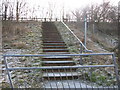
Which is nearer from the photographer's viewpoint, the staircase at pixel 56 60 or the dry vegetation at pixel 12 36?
the staircase at pixel 56 60

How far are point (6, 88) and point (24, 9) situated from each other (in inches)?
657

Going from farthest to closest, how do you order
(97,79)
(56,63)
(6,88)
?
(56,63), (97,79), (6,88)

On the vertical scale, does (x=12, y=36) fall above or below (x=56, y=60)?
above

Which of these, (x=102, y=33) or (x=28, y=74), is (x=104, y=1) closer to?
(x=102, y=33)

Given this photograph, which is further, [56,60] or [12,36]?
[12,36]

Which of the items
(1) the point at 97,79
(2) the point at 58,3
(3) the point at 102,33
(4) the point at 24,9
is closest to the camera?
(1) the point at 97,79

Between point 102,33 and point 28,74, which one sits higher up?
point 102,33

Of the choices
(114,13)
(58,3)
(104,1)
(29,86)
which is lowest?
(29,86)

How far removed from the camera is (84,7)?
17.4 m

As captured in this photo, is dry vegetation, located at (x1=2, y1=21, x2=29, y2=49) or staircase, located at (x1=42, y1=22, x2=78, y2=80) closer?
staircase, located at (x1=42, y1=22, x2=78, y2=80)

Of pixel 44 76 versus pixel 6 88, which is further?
pixel 44 76

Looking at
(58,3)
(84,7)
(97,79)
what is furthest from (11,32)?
(58,3)

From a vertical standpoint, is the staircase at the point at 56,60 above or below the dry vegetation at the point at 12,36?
below

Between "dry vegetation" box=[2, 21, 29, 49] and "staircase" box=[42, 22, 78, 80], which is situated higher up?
"dry vegetation" box=[2, 21, 29, 49]
